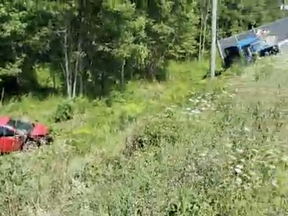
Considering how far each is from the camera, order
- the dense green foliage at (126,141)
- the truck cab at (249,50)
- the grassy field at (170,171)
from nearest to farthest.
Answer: the grassy field at (170,171) < the dense green foliage at (126,141) < the truck cab at (249,50)

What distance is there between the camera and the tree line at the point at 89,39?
27.0 meters

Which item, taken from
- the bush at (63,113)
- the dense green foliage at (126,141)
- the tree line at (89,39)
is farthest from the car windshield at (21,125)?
the tree line at (89,39)

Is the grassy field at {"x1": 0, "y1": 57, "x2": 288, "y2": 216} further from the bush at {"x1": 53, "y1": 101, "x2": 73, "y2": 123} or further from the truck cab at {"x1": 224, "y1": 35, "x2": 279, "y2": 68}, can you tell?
the truck cab at {"x1": 224, "y1": 35, "x2": 279, "y2": 68}

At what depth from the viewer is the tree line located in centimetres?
2697

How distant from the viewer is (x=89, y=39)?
98.4 feet

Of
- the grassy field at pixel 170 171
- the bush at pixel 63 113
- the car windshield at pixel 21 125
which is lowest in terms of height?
the bush at pixel 63 113

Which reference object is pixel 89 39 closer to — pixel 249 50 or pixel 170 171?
pixel 249 50

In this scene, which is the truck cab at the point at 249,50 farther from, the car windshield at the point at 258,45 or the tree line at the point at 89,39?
the tree line at the point at 89,39

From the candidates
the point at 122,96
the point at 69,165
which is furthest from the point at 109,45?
the point at 69,165

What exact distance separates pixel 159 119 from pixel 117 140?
2.67 ft

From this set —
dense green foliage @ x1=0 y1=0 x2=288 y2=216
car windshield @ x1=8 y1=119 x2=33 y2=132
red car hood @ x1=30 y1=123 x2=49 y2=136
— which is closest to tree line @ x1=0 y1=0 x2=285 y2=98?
dense green foliage @ x1=0 y1=0 x2=288 y2=216

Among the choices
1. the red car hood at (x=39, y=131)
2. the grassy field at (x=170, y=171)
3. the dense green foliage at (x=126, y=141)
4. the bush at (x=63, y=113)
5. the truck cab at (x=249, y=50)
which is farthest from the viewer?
the truck cab at (x=249, y=50)

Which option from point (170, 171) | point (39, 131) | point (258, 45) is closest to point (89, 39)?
point (258, 45)

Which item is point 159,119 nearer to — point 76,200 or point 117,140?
point 117,140
